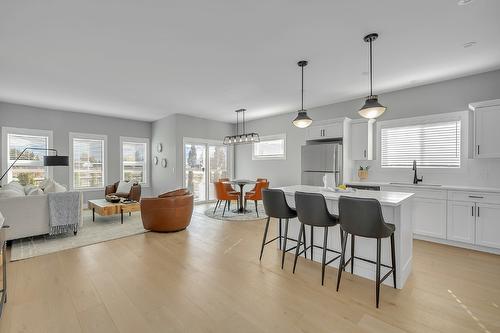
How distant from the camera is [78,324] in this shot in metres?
1.97

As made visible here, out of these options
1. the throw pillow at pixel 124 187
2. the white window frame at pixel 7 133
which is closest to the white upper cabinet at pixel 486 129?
the throw pillow at pixel 124 187

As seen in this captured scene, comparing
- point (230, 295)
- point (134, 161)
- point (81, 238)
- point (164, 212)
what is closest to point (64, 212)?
point (81, 238)

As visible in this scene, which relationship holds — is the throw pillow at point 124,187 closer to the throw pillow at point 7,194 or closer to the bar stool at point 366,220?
the throw pillow at point 7,194

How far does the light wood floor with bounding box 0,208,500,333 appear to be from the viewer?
1.97 metres

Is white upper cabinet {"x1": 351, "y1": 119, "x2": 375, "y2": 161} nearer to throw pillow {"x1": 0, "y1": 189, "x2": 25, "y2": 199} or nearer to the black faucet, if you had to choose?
the black faucet

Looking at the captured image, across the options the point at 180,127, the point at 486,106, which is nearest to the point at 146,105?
the point at 180,127

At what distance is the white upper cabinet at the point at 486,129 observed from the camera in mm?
3586

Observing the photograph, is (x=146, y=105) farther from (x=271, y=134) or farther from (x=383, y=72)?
(x=383, y=72)

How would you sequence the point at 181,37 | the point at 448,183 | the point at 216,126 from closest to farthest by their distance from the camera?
the point at 181,37 → the point at 448,183 → the point at 216,126

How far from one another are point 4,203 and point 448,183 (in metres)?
7.33

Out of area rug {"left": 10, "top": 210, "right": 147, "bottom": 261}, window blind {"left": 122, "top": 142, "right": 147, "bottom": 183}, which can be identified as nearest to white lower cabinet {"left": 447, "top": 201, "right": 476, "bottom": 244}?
area rug {"left": 10, "top": 210, "right": 147, "bottom": 261}

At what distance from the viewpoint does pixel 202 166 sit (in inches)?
308

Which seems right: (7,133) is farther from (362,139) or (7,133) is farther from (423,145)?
(423,145)

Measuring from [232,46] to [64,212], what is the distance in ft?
12.8
